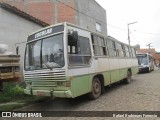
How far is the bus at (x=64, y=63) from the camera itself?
7.81 m

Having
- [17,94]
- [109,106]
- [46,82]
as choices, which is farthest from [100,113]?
[17,94]

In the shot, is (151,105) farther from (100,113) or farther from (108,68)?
(108,68)

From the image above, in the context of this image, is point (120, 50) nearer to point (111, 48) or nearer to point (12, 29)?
point (111, 48)

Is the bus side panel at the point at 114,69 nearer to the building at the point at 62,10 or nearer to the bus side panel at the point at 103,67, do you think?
the bus side panel at the point at 103,67

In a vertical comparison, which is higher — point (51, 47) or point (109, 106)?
point (51, 47)

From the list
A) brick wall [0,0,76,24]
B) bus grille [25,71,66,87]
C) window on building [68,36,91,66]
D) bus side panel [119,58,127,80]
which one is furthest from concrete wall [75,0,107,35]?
bus grille [25,71,66,87]

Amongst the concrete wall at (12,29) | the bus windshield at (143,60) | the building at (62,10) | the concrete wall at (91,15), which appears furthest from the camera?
the bus windshield at (143,60)

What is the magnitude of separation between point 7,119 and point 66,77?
7.31ft

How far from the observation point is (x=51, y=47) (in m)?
8.27

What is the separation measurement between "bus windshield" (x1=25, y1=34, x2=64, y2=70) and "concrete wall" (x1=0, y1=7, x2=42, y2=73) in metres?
3.88

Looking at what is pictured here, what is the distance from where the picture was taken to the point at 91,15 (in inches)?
1160

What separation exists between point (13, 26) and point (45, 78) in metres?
6.16

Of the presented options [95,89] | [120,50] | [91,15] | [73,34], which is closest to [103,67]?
[95,89]

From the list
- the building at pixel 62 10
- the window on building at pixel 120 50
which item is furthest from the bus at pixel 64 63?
the building at pixel 62 10
